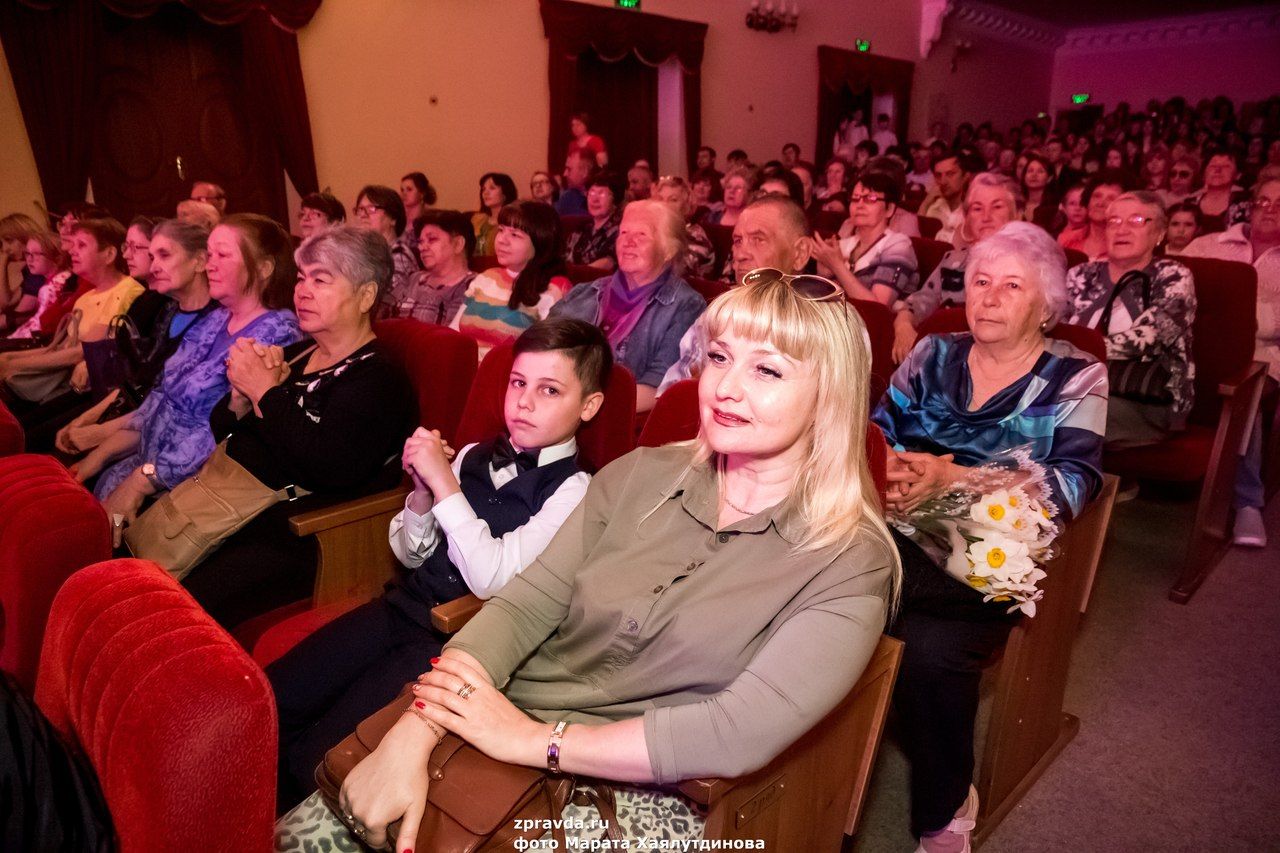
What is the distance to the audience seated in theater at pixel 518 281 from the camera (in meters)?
3.38

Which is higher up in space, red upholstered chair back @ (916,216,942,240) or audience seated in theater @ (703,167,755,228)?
audience seated in theater @ (703,167,755,228)

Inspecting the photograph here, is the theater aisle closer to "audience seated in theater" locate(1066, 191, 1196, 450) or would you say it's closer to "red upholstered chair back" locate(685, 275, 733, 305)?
"audience seated in theater" locate(1066, 191, 1196, 450)

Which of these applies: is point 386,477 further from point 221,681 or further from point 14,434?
point 221,681

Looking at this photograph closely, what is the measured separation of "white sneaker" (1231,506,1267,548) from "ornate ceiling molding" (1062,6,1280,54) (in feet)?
46.3

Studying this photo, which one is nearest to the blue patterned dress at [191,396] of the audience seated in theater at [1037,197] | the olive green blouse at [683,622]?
the olive green blouse at [683,622]

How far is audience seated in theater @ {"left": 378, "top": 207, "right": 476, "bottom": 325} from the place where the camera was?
12.1 ft

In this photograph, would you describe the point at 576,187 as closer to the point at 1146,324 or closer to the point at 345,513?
the point at 1146,324

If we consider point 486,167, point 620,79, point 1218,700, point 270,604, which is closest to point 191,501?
point 270,604

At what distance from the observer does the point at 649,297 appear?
2924mm

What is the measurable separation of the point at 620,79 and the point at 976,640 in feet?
29.9

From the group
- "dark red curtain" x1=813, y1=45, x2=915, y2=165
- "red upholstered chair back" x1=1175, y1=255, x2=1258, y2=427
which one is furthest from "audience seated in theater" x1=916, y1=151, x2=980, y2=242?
"dark red curtain" x1=813, y1=45, x2=915, y2=165

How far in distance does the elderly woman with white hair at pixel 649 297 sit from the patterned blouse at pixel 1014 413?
0.86 m

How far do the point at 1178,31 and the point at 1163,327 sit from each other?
1544cm

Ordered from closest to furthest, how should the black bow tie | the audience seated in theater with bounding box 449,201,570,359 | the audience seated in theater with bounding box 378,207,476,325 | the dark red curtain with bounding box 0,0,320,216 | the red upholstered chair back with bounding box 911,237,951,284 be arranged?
the black bow tie → the audience seated in theater with bounding box 449,201,570,359 → the audience seated in theater with bounding box 378,207,476,325 → the red upholstered chair back with bounding box 911,237,951,284 → the dark red curtain with bounding box 0,0,320,216
